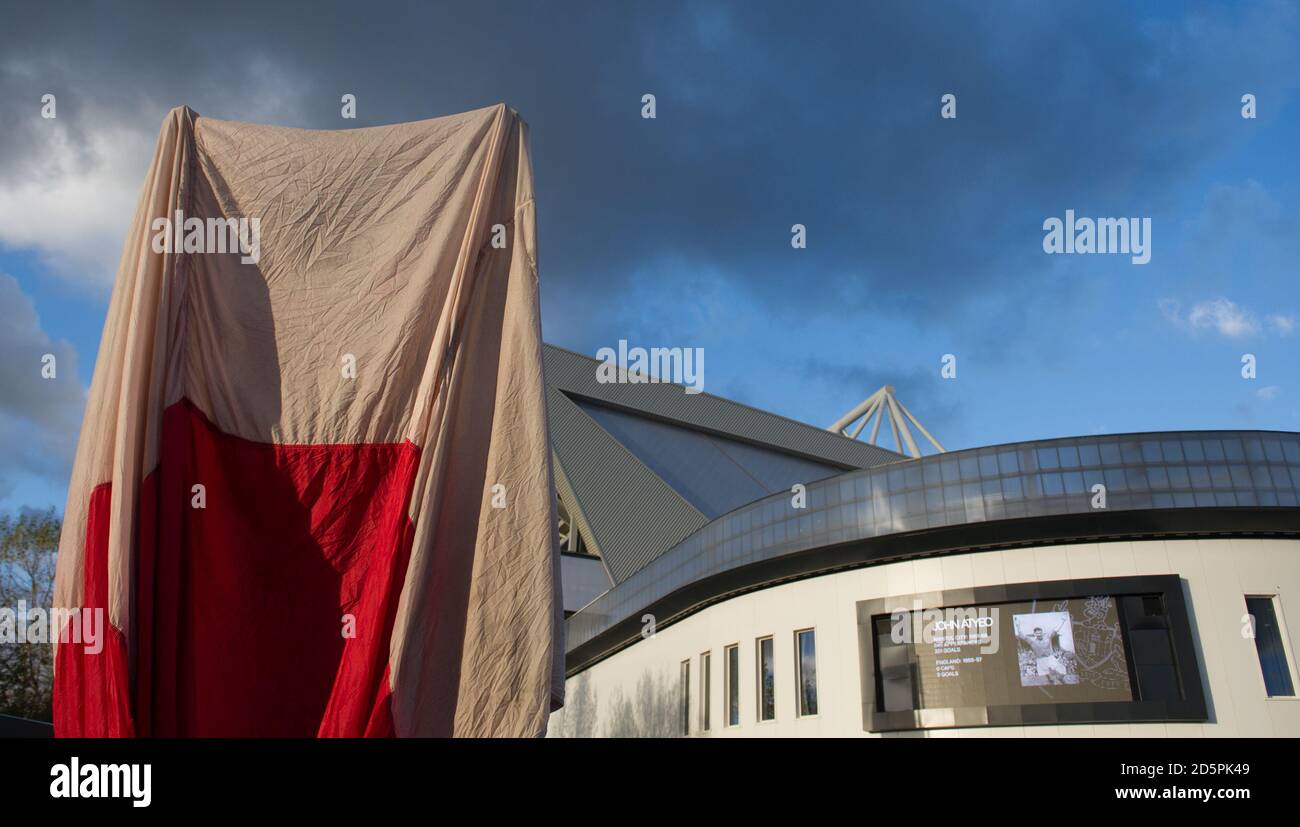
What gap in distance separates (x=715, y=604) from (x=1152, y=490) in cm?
1003

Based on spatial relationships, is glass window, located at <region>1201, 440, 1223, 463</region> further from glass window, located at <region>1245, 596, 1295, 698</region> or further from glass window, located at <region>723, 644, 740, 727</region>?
glass window, located at <region>723, 644, 740, 727</region>

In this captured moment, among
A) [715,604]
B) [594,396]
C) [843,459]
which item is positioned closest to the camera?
[715,604]

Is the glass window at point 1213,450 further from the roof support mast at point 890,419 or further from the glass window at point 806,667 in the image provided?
the roof support mast at point 890,419

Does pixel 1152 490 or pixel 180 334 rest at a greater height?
pixel 1152 490

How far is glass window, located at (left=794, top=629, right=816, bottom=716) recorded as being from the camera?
741 inches

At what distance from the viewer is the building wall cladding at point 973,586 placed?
596 inches

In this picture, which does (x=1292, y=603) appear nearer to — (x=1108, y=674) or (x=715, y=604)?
(x=1108, y=674)

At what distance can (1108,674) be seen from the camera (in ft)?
51.3

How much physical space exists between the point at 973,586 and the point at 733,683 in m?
6.56

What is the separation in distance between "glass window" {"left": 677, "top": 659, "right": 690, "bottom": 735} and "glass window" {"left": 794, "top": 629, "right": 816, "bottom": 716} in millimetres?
4441

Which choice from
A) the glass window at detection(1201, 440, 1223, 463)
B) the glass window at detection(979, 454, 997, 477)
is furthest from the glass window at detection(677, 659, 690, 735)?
the glass window at detection(1201, 440, 1223, 463)

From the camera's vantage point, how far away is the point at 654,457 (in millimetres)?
41969

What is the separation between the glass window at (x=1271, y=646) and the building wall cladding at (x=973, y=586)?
18cm
